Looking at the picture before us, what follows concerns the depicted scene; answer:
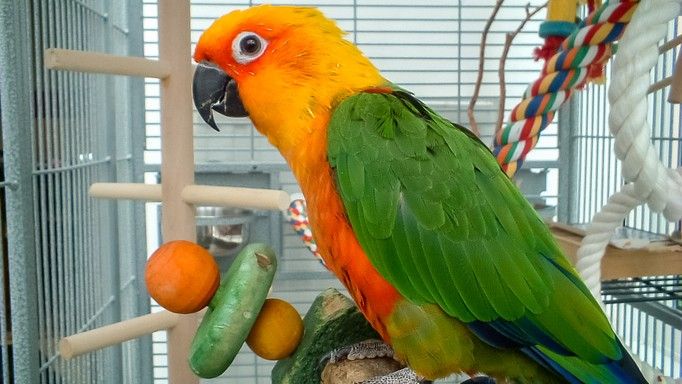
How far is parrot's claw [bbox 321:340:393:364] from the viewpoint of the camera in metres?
0.46

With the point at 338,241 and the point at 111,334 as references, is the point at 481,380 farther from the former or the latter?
the point at 111,334

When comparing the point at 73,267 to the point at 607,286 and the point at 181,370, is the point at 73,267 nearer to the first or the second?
the point at 181,370

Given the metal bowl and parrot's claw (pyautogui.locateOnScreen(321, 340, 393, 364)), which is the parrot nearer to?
parrot's claw (pyautogui.locateOnScreen(321, 340, 393, 364))

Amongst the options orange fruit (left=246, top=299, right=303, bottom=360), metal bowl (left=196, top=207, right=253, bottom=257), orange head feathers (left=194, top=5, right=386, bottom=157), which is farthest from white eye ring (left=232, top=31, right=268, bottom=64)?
metal bowl (left=196, top=207, right=253, bottom=257)

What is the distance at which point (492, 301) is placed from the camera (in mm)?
A: 444

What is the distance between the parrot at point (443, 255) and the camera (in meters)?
0.44

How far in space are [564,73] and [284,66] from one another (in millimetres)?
246

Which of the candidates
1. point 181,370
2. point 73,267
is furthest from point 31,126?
point 181,370

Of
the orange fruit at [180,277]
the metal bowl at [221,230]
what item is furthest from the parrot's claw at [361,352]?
the metal bowl at [221,230]

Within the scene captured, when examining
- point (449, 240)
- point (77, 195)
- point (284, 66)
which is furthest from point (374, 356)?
point (77, 195)

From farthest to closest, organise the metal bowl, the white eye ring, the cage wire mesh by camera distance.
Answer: the metal bowl < the cage wire mesh < the white eye ring

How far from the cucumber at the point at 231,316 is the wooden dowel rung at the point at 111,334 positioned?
195 millimetres

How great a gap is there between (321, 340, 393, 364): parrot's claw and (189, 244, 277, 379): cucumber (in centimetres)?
8

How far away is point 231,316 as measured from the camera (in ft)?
1.39
